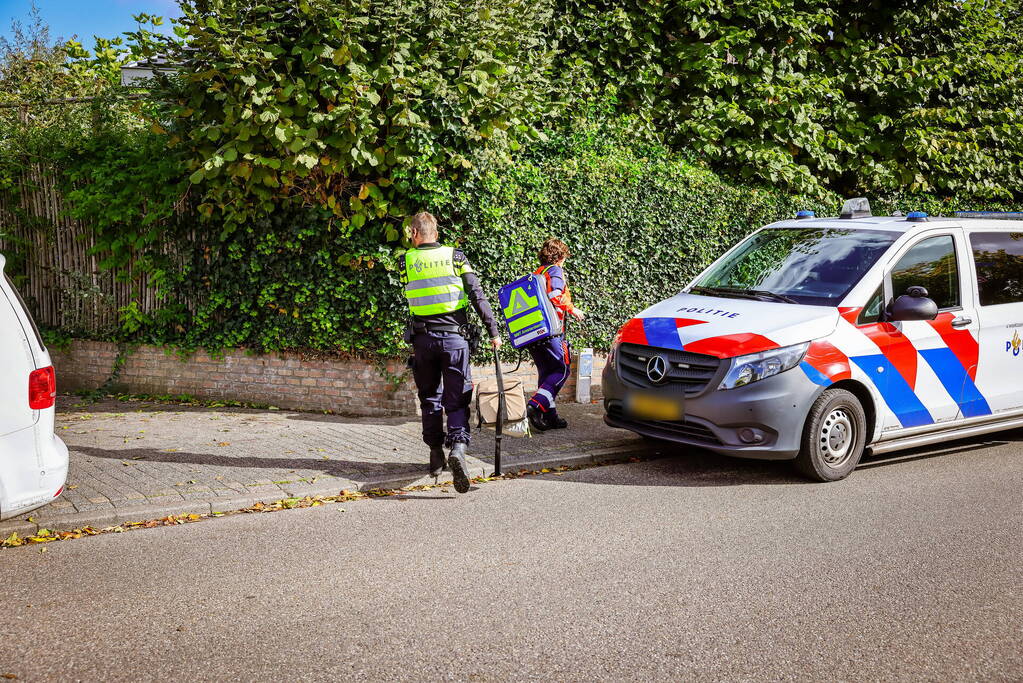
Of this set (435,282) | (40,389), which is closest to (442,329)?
(435,282)

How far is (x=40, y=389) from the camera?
4.87 m

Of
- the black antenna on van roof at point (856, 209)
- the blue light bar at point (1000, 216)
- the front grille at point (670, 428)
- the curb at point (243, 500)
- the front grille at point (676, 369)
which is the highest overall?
the black antenna on van roof at point (856, 209)

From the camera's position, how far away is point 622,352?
24.4 ft

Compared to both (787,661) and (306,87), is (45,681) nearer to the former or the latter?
(787,661)

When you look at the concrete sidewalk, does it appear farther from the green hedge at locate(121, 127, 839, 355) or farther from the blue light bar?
the blue light bar

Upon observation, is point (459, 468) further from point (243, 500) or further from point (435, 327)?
point (243, 500)

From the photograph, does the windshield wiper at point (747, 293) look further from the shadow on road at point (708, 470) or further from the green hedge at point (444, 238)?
the green hedge at point (444, 238)

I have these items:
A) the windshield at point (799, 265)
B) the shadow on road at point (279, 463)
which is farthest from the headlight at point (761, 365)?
the shadow on road at point (279, 463)

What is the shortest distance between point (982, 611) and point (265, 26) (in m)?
7.46

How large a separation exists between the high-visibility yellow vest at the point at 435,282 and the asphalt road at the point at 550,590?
137cm

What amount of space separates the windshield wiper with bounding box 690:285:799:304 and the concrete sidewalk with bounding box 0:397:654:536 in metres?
1.47

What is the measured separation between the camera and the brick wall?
9.30m

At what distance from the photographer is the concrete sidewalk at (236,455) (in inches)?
231

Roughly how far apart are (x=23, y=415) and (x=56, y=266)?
253 inches
